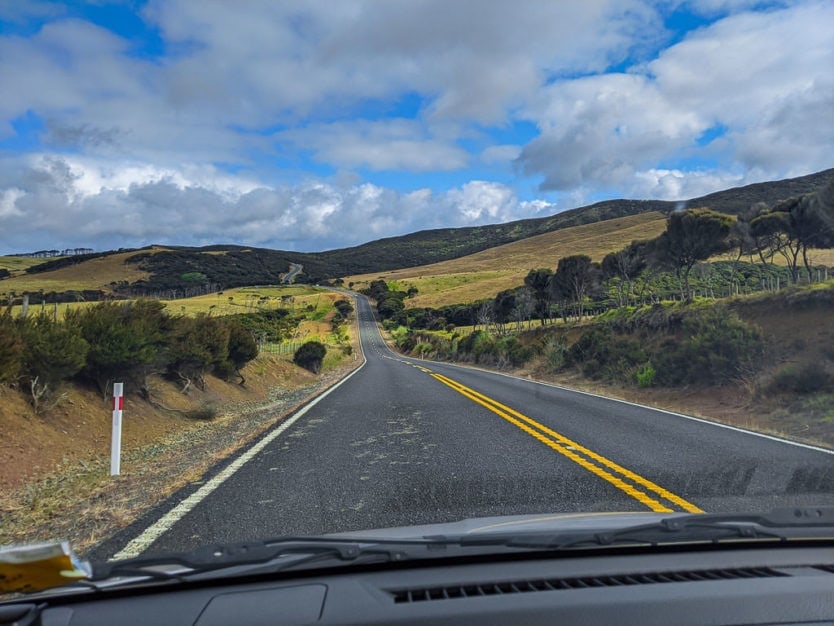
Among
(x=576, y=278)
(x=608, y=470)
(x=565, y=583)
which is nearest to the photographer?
Answer: (x=565, y=583)


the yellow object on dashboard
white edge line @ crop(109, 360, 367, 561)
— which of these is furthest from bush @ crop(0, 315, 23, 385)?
the yellow object on dashboard

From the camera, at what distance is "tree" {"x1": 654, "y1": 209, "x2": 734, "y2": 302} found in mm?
38219

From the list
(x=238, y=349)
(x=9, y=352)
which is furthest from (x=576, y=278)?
(x=9, y=352)

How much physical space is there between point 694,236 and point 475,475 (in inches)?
1459

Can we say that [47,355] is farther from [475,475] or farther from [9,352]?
[475,475]

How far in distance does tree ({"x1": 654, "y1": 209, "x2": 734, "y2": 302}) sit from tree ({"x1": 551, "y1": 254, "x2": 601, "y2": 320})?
11748 mm

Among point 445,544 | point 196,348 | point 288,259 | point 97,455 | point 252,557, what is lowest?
point 97,455

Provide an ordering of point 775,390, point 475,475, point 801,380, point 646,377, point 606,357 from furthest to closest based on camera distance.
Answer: point 606,357 < point 646,377 < point 775,390 < point 801,380 < point 475,475

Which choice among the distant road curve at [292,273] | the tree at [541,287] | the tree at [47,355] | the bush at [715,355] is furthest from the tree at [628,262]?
the distant road curve at [292,273]

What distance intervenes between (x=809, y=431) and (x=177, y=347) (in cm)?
1331

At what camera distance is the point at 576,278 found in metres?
53.3

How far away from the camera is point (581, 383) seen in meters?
22.5

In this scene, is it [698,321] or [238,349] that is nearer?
[698,321]

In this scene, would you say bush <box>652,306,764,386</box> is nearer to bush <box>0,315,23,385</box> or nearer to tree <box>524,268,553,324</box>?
bush <box>0,315,23,385</box>
